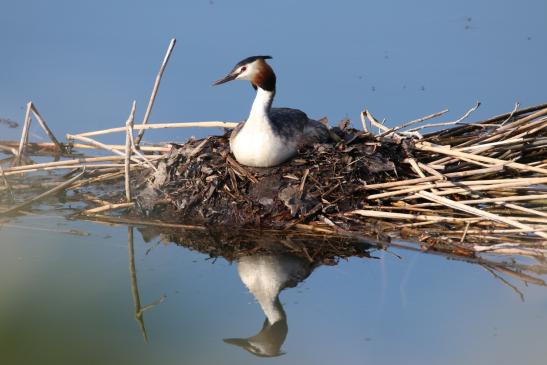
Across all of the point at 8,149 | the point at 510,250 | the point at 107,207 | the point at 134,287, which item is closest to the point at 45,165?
the point at 107,207

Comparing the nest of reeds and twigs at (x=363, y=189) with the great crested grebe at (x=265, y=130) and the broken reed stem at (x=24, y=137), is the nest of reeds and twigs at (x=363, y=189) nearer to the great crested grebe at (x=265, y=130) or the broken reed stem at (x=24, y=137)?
the great crested grebe at (x=265, y=130)

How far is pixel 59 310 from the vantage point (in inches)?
151

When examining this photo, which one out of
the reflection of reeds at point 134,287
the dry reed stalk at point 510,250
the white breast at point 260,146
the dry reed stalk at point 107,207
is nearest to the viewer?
the reflection of reeds at point 134,287

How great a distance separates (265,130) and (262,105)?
0.21 metres

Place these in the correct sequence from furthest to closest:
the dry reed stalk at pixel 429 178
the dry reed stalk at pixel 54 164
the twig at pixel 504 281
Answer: the dry reed stalk at pixel 54 164 < the dry reed stalk at pixel 429 178 < the twig at pixel 504 281

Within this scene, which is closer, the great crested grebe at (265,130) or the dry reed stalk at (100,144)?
the great crested grebe at (265,130)

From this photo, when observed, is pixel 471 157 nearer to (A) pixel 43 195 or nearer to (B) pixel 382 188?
(B) pixel 382 188

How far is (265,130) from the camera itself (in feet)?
17.5

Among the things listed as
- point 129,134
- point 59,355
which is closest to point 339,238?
point 129,134

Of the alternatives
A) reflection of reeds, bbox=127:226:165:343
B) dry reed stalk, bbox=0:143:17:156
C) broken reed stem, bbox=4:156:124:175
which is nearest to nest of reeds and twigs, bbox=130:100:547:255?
reflection of reeds, bbox=127:226:165:343

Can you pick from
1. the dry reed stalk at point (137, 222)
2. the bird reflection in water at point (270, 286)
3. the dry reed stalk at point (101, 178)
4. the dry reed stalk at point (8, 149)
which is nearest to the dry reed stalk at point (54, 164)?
the dry reed stalk at point (101, 178)

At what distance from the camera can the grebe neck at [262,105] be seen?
5.40 m

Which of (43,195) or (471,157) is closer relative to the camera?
(471,157)

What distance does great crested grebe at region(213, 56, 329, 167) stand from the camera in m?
5.29
